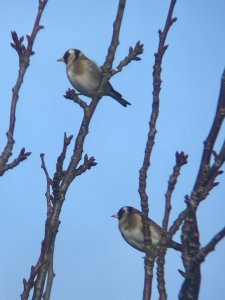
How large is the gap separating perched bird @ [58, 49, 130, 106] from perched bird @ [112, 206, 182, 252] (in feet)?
4.83

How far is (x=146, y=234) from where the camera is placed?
2.99 m

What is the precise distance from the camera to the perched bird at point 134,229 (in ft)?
21.5

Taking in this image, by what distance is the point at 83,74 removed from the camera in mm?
7688

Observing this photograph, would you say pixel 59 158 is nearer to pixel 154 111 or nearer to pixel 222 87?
pixel 154 111

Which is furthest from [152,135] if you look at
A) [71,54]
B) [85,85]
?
[71,54]

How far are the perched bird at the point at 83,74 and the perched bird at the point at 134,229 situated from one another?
147 centimetres

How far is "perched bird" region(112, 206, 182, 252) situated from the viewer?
6.57 meters

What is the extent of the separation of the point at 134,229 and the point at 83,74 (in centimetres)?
216

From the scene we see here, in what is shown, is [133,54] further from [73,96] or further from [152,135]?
[152,135]

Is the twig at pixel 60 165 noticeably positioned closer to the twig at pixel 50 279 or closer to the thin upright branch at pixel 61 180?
the thin upright branch at pixel 61 180

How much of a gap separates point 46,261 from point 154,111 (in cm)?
95

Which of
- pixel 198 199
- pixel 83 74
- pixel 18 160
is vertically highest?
pixel 83 74

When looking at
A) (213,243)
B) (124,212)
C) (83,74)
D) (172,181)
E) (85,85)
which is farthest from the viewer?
(83,74)

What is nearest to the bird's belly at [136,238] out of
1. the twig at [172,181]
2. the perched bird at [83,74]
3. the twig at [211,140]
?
the perched bird at [83,74]
